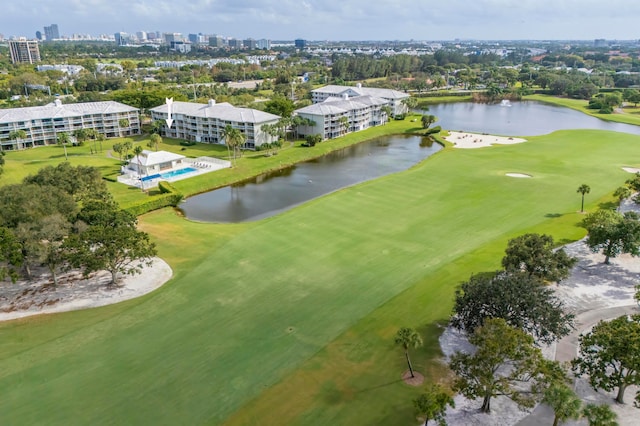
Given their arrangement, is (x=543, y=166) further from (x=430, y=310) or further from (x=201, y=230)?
(x=201, y=230)

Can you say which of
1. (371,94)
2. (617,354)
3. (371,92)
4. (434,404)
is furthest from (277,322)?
(371,92)

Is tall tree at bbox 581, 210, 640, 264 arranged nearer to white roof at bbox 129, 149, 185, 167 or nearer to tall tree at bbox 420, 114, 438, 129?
white roof at bbox 129, 149, 185, 167

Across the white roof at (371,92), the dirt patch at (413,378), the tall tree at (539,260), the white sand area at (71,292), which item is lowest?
the dirt patch at (413,378)

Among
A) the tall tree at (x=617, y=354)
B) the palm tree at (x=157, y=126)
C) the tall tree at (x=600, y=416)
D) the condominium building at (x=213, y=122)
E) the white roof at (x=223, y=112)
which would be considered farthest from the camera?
the palm tree at (x=157, y=126)

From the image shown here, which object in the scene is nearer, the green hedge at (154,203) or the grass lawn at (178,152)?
the green hedge at (154,203)

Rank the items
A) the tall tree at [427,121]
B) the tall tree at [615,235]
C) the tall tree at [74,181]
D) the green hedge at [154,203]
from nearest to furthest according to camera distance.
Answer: the tall tree at [615,235] → the tall tree at [74,181] → the green hedge at [154,203] → the tall tree at [427,121]

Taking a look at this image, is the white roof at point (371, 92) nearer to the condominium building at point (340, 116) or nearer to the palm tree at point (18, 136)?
the condominium building at point (340, 116)

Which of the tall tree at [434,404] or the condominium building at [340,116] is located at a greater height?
the condominium building at [340,116]

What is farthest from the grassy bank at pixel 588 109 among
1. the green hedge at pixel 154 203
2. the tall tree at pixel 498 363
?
the tall tree at pixel 498 363
